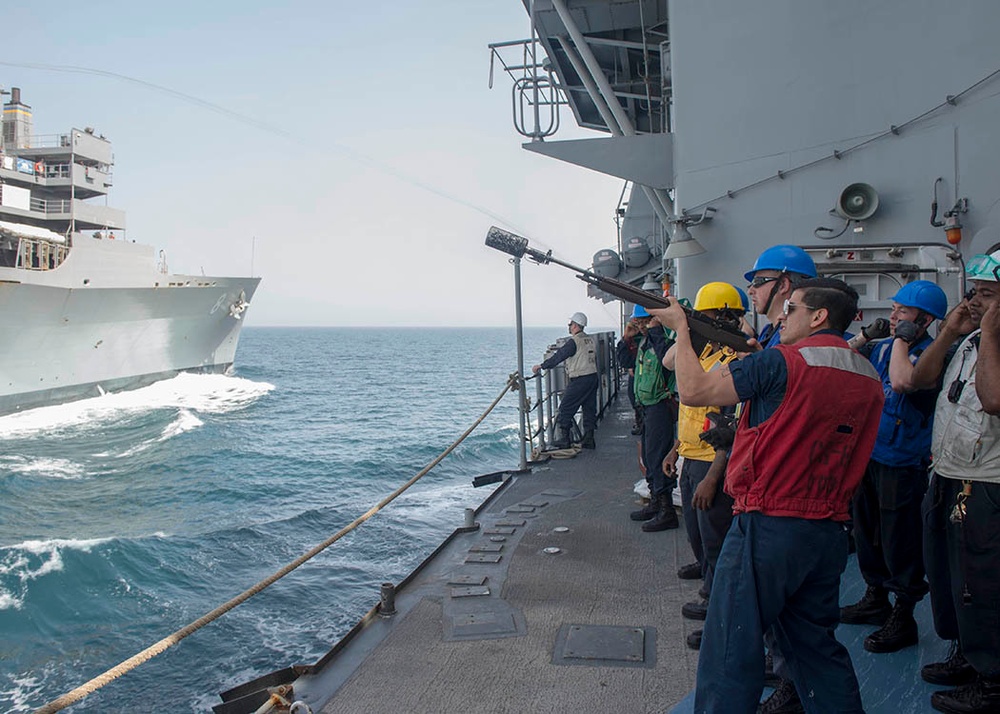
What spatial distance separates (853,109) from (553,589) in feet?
13.3

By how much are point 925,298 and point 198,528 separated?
43.1 feet

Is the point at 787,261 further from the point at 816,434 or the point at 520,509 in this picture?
the point at 520,509

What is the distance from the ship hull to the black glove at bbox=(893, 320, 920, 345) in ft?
105

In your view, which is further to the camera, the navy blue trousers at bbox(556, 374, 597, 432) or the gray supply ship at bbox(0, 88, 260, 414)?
the gray supply ship at bbox(0, 88, 260, 414)

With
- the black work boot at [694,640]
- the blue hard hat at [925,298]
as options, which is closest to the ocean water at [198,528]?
the black work boot at [694,640]

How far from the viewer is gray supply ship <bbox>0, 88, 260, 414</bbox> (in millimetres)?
29016

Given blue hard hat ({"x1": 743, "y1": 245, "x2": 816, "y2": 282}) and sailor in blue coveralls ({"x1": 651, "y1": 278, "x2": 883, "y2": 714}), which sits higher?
blue hard hat ({"x1": 743, "y1": 245, "x2": 816, "y2": 282})

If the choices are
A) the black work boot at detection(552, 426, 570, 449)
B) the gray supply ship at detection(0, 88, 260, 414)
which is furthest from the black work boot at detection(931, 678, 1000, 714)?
the gray supply ship at detection(0, 88, 260, 414)

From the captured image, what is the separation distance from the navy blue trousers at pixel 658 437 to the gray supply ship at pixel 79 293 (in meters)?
29.8

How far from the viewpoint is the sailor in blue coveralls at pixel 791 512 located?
2.12m

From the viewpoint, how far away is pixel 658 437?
5.25 meters

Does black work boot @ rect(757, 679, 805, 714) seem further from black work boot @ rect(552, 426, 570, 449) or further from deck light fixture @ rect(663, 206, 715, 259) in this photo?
black work boot @ rect(552, 426, 570, 449)

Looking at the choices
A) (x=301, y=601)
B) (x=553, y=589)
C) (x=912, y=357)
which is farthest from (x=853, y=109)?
(x=301, y=601)

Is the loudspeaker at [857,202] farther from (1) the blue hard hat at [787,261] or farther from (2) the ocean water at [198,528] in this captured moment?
(2) the ocean water at [198,528]
